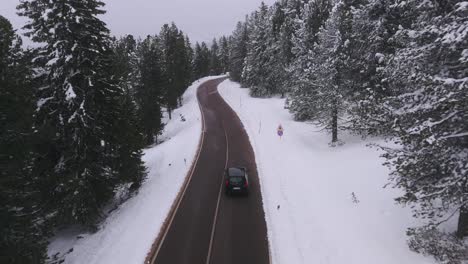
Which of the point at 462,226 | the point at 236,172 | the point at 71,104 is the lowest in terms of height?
the point at 236,172

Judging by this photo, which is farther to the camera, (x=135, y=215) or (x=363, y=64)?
(x=363, y=64)

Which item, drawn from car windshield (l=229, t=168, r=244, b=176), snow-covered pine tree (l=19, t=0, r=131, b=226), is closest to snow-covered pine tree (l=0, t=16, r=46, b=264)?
snow-covered pine tree (l=19, t=0, r=131, b=226)

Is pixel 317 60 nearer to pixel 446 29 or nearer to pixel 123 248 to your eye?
pixel 446 29

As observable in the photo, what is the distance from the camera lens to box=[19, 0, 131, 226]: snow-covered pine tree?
18938mm

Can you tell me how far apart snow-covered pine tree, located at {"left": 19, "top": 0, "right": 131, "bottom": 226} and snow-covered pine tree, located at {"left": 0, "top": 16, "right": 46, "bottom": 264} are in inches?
141

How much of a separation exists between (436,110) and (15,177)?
52.2 ft

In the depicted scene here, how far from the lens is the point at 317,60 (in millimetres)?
31984

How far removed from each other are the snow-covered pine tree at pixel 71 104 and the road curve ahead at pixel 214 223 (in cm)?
519

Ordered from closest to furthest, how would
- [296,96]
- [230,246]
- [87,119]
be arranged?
1. [230,246]
2. [87,119]
3. [296,96]

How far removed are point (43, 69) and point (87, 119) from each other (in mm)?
3909

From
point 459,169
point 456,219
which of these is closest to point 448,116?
point 459,169

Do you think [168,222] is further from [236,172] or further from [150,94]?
[150,94]

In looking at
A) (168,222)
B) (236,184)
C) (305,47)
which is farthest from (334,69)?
(168,222)

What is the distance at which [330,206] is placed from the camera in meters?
19.1
